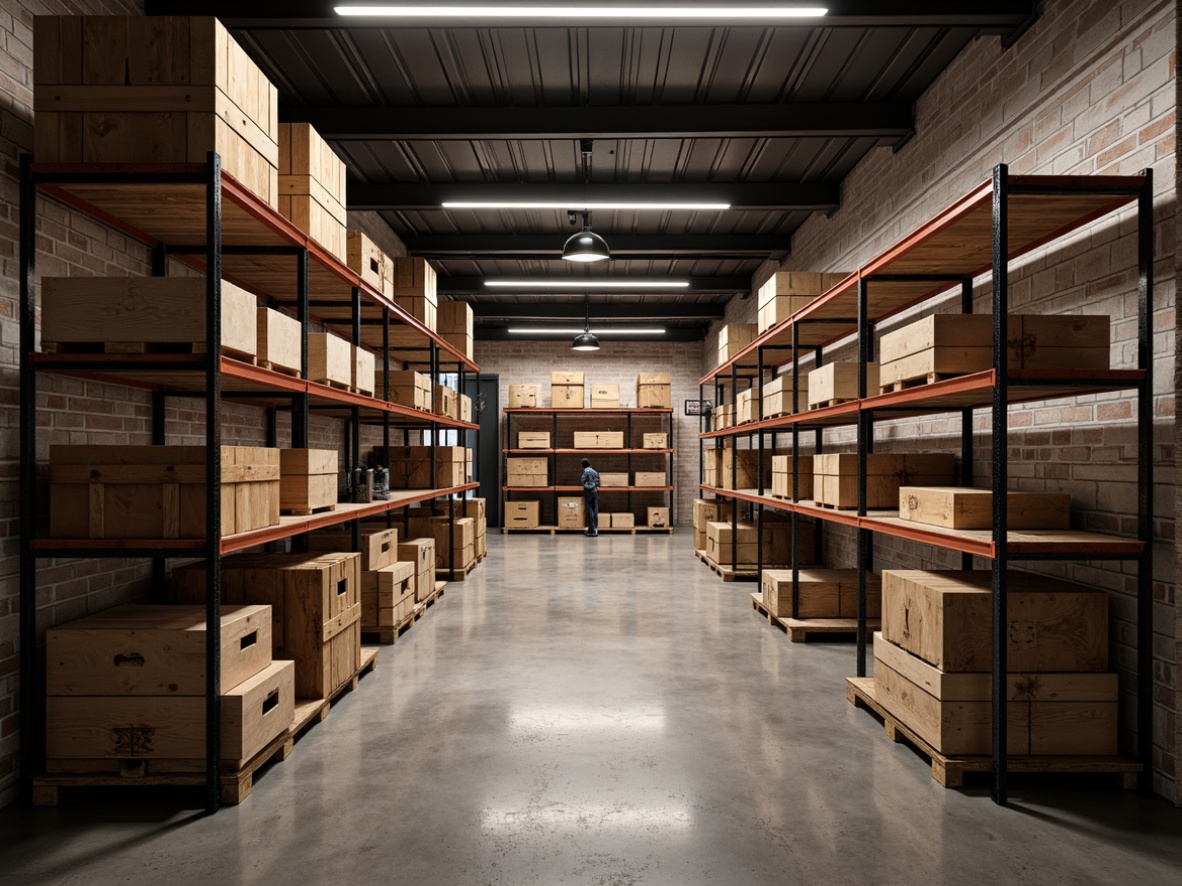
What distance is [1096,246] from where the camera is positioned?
147 inches

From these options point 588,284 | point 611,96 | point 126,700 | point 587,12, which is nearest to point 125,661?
point 126,700

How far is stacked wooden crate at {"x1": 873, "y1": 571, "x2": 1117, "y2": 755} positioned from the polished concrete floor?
0.23 metres

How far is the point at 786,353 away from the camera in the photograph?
29.9 ft

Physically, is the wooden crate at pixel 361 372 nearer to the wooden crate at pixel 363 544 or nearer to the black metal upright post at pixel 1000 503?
the wooden crate at pixel 363 544

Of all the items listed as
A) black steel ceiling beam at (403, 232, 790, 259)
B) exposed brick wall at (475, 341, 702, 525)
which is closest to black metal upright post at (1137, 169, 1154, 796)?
black steel ceiling beam at (403, 232, 790, 259)

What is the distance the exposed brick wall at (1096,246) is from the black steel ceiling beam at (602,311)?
8726 mm

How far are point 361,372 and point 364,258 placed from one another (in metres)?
1.13

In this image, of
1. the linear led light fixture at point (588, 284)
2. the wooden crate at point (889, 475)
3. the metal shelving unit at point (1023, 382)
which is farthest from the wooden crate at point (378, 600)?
the linear led light fixture at point (588, 284)

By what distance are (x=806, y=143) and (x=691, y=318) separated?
23.3 ft

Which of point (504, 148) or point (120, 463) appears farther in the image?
point (504, 148)

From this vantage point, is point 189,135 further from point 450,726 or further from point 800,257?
point 800,257

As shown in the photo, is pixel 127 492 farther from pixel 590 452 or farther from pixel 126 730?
pixel 590 452

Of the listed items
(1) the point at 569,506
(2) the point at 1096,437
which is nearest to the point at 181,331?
(2) the point at 1096,437

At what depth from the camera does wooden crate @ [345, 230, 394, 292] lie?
584 centimetres
